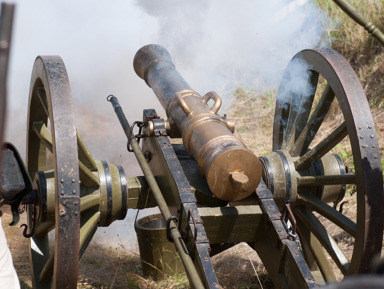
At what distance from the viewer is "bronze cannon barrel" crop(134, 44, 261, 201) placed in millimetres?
3146

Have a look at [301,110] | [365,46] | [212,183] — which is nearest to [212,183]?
[212,183]

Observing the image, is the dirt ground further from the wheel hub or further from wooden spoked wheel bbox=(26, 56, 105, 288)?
wooden spoked wheel bbox=(26, 56, 105, 288)

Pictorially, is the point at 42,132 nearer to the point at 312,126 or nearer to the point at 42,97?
the point at 42,97

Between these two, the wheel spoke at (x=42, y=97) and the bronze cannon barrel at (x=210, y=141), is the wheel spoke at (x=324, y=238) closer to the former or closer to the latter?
the bronze cannon barrel at (x=210, y=141)

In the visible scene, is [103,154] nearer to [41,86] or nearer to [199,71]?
[199,71]

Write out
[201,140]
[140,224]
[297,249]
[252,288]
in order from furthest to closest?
[140,224] < [252,288] < [201,140] < [297,249]

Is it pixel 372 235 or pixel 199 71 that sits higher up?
pixel 372 235

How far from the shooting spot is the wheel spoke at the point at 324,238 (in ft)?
11.1

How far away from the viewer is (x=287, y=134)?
4160mm

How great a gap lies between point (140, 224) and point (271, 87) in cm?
426

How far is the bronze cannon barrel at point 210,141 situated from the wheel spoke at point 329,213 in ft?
1.78

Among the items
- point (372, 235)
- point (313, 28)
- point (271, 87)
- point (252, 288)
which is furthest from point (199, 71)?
point (372, 235)

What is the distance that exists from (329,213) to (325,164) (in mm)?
389

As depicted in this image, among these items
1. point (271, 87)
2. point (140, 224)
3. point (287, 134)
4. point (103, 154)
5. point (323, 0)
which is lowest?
point (103, 154)
